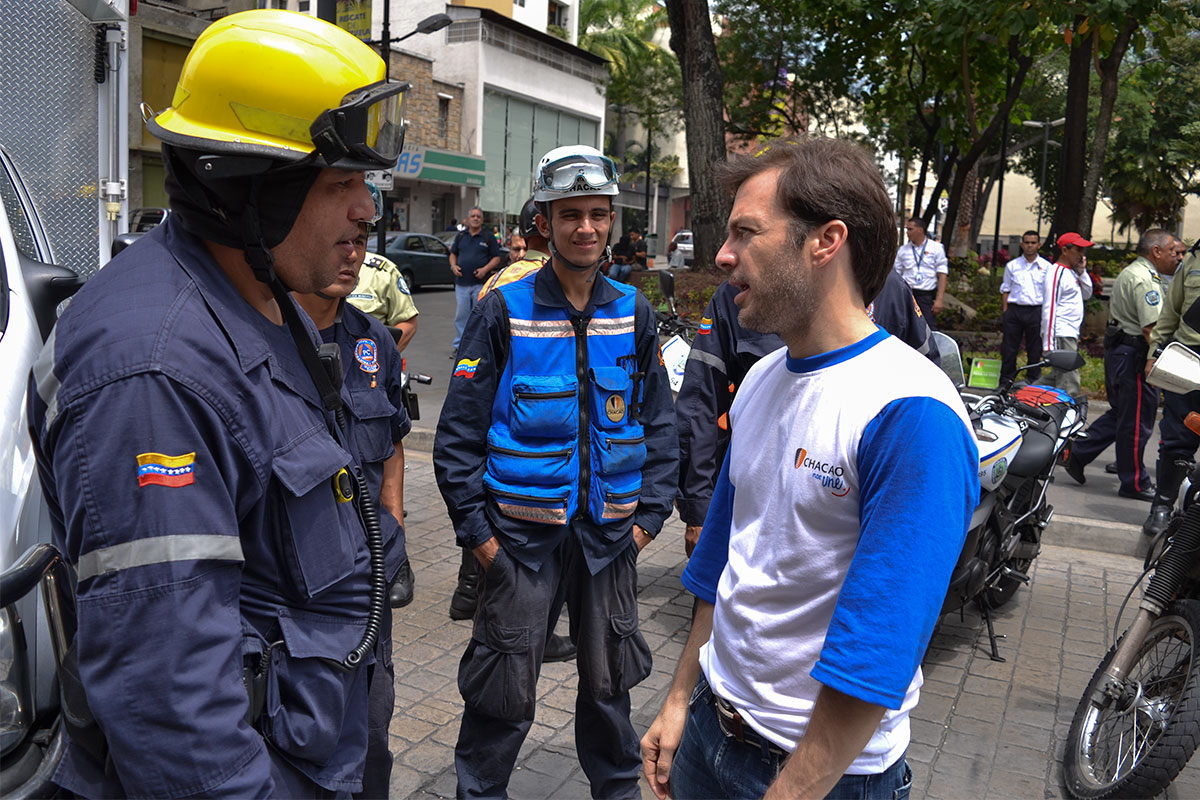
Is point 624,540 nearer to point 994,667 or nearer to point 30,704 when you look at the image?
point 30,704

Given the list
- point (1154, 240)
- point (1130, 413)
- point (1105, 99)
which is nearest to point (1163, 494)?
point (1130, 413)

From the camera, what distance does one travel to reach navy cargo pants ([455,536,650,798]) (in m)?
3.10

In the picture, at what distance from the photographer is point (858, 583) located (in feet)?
5.42

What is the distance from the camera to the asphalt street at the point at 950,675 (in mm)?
3799

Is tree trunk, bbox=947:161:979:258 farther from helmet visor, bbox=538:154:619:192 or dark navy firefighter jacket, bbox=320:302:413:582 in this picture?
dark navy firefighter jacket, bbox=320:302:413:582

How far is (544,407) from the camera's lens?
10.3 ft

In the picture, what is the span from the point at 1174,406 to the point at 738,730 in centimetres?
637

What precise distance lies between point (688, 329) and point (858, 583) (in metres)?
5.68

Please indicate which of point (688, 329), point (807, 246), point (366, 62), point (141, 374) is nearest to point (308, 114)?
point (366, 62)

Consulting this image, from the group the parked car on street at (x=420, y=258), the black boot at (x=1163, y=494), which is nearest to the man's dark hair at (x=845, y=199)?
the black boot at (x=1163, y=494)

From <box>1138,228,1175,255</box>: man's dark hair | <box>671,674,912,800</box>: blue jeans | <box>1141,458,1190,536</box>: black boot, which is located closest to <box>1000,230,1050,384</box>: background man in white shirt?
<box>1138,228,1175,255</box>: man's dark hair

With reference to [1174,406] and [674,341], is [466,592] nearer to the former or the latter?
[674,341]

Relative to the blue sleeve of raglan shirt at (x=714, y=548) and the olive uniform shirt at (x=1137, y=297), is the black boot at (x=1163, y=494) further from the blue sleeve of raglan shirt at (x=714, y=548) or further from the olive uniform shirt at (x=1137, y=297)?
the blue sleeve of raglan shirt at (x=714, y=548)

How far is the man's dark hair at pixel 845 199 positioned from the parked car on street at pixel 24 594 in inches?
70.1
